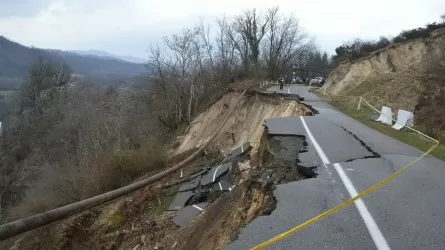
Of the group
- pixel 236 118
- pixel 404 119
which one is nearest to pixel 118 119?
pixel 236 118

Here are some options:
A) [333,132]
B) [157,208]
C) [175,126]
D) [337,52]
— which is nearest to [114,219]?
[157,208]

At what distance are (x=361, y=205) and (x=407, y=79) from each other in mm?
25962

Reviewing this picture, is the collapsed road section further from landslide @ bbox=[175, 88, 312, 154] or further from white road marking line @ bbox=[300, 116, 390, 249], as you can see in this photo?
white road marking line @ bbox=[300, 116, 390, 249]

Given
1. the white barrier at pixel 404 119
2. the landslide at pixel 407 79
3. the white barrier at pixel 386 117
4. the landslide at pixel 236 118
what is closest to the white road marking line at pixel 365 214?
the white barrier at pixel 404 119

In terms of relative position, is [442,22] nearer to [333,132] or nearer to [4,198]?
[333,132]

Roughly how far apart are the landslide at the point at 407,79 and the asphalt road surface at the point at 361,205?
6892 mm

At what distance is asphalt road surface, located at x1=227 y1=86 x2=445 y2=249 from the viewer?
5.34m

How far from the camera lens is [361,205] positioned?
668 centimetres

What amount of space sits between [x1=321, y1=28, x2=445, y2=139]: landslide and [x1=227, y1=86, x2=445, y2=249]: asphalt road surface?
689 cm

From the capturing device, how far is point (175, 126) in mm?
51125

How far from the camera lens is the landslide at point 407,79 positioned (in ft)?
72.8

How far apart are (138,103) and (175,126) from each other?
47.4 feet

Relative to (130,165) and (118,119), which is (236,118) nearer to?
(130,165)

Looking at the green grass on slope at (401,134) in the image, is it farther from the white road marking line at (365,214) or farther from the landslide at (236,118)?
the white road marking line at (365,214)
